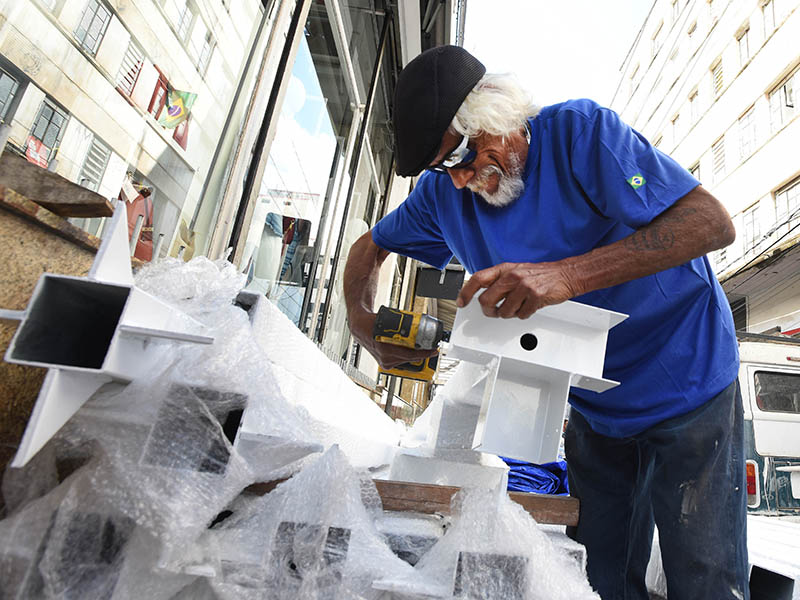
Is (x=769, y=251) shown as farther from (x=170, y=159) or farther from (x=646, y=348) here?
(x=170, y=159)

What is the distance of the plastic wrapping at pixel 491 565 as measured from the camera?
2.58ft

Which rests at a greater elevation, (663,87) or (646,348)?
(663,87)

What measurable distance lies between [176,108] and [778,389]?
6821 mm

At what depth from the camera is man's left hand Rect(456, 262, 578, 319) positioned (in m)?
1.21

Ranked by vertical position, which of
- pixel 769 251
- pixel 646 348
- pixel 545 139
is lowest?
pixel 646 348

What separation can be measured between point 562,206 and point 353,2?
4.34 m

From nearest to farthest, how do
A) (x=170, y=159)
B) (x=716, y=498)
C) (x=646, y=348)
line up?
(x=716, y=498), (x=646, y=348), (x=170, y=159)

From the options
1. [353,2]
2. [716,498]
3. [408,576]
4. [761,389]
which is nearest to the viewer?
[408,576]

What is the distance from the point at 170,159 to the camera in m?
2.05

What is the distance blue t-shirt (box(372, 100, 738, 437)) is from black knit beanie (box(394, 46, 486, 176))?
0.96 ft

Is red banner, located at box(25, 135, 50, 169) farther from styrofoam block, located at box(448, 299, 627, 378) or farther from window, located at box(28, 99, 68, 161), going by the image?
styrofoam block, located at box(448, 299, 627, 378)

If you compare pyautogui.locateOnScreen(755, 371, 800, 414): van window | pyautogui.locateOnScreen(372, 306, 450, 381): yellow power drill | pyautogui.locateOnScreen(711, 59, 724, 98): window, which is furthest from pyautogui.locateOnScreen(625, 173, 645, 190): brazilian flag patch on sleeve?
pyautogui.locateOnScreen(711, 59, 724, 98): window

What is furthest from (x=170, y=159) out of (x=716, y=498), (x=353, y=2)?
(x=353, y=2)

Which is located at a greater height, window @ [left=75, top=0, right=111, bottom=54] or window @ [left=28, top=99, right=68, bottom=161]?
window @ [left=75, top=0, right=111, bottom=54]
